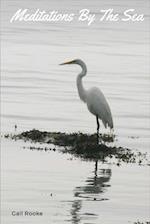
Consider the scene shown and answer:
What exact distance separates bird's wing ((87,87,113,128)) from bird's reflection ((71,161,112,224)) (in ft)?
10.5

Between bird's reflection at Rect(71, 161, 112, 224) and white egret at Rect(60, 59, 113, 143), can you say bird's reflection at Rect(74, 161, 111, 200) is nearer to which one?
bird's reflection at Rect(71, 161, 112, 224)

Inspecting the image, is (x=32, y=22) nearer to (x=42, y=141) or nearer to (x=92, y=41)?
(x=92, y=41)

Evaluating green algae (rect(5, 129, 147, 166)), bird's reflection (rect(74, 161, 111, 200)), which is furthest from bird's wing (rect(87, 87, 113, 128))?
bird's reflection (rect(74, 161, 111, 200))

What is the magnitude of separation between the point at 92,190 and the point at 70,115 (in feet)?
33.5

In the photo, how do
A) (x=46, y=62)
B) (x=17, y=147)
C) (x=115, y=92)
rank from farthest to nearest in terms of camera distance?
(x=46, y=62), (x=115, y=92), (x=17, y=147)

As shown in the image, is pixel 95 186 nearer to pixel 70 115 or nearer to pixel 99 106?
pixel 99 106

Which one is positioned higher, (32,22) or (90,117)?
(32,22)

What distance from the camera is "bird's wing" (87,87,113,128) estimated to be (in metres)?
22.2

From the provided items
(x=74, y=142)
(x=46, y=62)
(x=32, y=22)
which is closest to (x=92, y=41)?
(x=46, y=62)

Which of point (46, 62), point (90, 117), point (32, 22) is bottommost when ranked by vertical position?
point (90, 117)

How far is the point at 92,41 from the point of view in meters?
55.9

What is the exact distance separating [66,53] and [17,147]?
2649 cm

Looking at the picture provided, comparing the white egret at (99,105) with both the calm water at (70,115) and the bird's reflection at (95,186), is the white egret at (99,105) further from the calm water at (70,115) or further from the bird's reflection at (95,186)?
the bird's reflection at (95,186)

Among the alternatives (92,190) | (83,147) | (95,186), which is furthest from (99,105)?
(92,190)
